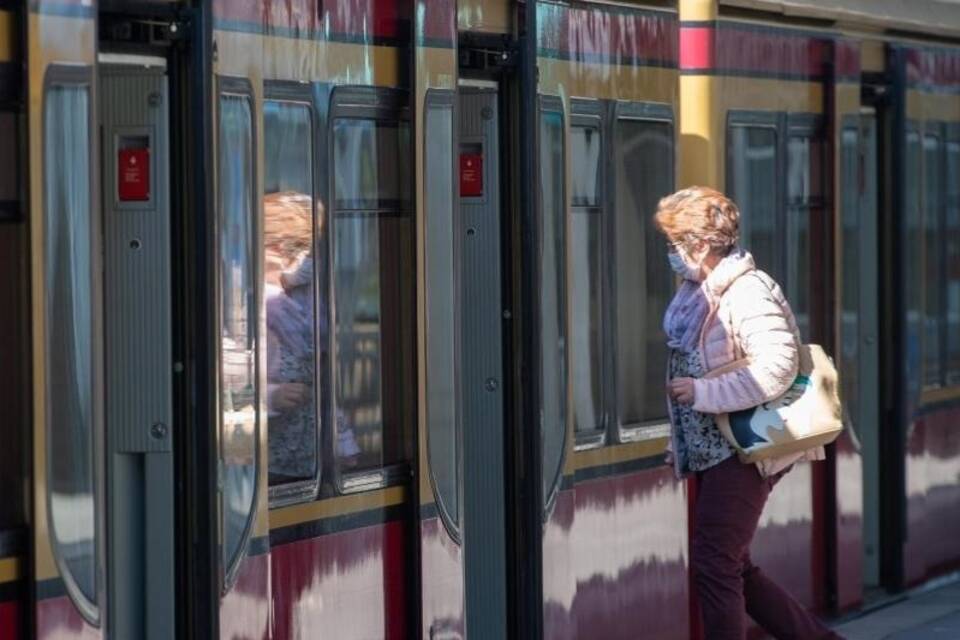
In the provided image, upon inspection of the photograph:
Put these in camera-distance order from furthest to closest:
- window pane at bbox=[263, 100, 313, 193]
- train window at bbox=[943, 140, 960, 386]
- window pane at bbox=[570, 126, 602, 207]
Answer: train window at bbox=[943, 140, 960, 386]
window pane at bbox=[570, 126, 602, 207]
window pane at bbox=[263, 100, 313, 193]

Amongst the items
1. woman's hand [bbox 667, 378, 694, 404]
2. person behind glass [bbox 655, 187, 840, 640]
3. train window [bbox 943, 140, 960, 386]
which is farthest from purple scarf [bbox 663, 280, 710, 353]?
train window [bbox 943, 140, 960, 386]

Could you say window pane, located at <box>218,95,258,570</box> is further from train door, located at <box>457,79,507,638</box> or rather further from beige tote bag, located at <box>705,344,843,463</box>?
beige tote bag, located at <box>705,344,843,463</box>

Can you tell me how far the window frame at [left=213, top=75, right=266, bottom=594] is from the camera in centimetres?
621

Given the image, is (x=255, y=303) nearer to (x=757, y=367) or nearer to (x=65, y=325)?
(x=65, y=325)

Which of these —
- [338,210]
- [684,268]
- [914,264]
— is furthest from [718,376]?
[914,264]

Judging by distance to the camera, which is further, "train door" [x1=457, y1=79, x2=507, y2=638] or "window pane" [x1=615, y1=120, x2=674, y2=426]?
"window pane" [x1=615, y1=120, x2=674, y2=426]

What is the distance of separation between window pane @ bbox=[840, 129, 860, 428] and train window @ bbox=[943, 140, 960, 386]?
1.43 m

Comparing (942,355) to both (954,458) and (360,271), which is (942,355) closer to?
(954,458)

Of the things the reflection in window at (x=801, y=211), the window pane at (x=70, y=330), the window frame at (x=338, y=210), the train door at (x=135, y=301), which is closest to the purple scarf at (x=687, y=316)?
the window frame at (x=338, y=210)

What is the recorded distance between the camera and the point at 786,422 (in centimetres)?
783

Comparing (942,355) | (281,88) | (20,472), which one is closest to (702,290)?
(281,88)

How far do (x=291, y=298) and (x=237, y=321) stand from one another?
360 millimetres

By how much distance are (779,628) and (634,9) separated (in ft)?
6.70

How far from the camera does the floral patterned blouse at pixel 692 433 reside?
7.90 meters
